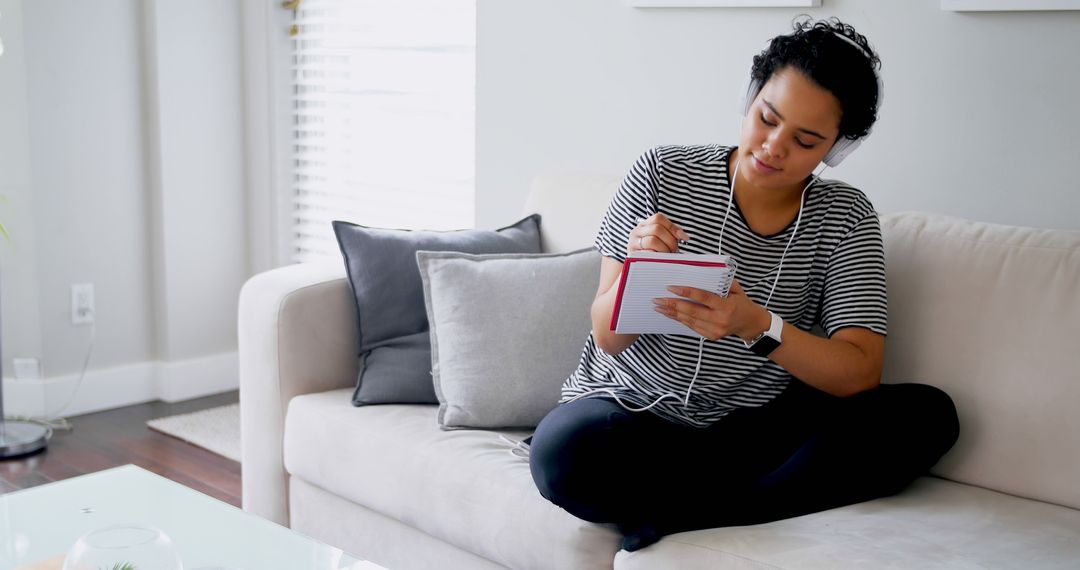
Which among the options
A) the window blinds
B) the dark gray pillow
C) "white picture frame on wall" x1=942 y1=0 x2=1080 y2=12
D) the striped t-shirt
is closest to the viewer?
the striped t-shirt

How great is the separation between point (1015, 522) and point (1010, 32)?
0.91 meters

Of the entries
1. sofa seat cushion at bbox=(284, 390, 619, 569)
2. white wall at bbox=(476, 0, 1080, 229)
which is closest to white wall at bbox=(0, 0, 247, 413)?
white wall at bbox=(476, 0, 1080, 229)

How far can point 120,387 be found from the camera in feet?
11.2

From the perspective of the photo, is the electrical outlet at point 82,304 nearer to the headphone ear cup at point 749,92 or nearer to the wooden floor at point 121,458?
the wooden floor at point 121,458

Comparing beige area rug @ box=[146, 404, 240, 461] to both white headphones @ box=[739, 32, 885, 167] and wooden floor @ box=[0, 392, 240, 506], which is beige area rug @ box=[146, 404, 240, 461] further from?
white headphones @ box=[739, 32, 885, 167]

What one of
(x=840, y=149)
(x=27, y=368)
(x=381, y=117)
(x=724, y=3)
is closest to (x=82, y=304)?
(x=27, y=368)

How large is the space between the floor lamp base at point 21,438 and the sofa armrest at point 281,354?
980mm

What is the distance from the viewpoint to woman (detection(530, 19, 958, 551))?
1.58m

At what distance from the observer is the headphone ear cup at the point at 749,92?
67.0 inches

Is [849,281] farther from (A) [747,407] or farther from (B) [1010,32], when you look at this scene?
(B) [1010,32]

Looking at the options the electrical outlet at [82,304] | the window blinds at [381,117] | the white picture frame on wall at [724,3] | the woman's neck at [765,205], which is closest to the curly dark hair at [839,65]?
the woman's neck at [765,205]

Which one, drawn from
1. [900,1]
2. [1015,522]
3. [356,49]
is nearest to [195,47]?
[356,49]

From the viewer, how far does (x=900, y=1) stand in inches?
83.0

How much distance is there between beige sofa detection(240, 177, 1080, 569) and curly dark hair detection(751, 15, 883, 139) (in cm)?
31
